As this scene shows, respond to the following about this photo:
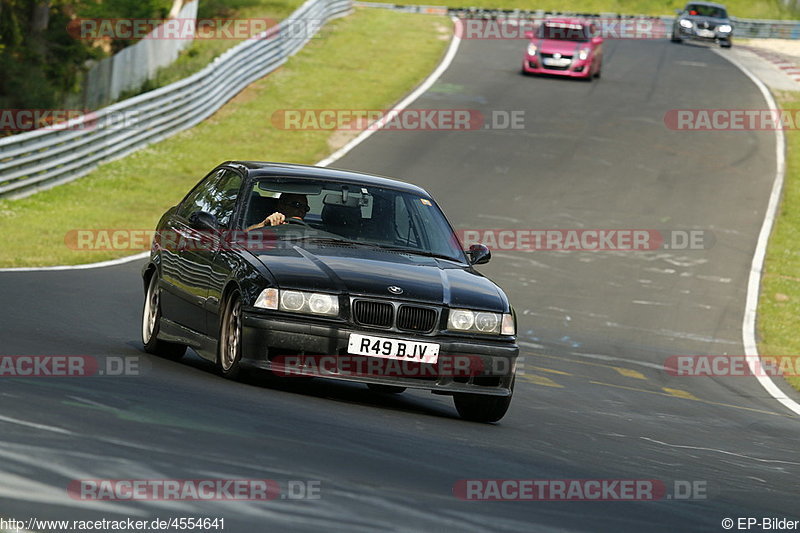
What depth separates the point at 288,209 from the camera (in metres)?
9.88

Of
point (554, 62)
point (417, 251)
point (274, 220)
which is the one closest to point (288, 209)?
point (274, 220)

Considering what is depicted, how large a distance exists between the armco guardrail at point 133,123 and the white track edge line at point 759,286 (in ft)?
38.7

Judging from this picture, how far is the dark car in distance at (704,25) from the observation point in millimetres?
52188

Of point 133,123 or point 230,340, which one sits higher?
point 230,340

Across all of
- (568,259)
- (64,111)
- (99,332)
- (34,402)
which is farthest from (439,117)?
(34,402)

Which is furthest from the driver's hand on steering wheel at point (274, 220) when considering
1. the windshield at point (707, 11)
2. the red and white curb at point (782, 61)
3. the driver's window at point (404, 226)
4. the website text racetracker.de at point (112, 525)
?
the windshield at point (707, 11)

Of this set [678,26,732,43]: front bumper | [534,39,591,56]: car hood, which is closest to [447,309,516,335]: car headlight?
[534,39,591,56]: car hood

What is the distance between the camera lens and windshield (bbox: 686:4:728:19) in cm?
5294

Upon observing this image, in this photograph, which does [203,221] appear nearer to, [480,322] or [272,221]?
[272,221]

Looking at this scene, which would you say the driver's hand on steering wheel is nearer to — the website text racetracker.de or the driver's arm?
the driver's arm

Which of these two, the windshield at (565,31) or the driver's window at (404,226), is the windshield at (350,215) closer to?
the driver's window at (404,226)

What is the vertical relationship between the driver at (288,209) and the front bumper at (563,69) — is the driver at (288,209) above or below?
above

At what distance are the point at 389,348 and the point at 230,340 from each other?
1156 millimetres

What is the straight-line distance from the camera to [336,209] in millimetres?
9891
